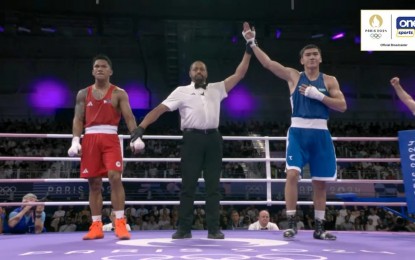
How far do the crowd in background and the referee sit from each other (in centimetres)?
478

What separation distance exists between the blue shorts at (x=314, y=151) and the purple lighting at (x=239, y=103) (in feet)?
42.9

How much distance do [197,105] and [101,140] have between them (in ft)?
2.64

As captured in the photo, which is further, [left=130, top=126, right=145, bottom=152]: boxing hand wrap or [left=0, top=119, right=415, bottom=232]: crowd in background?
[left=0, top=119, right=415, bottom=232]: crowd in background

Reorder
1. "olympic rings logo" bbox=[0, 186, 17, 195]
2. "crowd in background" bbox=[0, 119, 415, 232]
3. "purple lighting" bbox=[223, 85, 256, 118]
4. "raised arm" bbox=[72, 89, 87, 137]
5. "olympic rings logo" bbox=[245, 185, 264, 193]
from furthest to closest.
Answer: "purple lighting" bbox=[223, 85, 256, 118]
"olympic rings logo" bbox=[245, 185, 264, 193]
"olympic rings logo" bbox=[0, 186, 17, 195]
"crowd in background" bbox=[0, 119, 415, 232]
"raised arm" bbox=[72, 89, 87, 137]

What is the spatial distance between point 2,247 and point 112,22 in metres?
13.7

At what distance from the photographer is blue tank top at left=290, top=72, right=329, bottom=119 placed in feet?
12.0

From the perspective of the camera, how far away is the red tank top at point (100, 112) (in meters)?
3.69

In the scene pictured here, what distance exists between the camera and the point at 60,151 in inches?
557

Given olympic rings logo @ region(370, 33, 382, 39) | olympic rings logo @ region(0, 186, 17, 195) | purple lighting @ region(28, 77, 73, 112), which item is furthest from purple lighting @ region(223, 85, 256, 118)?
olympic rings logo @ region(0, 186, 17, 195)

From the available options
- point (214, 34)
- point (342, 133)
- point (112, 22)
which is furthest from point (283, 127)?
point (112, 22)

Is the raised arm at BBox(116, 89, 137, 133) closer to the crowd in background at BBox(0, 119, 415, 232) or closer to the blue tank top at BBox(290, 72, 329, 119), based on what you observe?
the blue tank top at BBox(290, 72, 329, 119)

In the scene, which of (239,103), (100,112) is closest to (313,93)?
(100,112)

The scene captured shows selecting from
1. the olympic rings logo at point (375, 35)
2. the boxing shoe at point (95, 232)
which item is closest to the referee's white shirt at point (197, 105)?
the boxing shoe at point (95, 232)

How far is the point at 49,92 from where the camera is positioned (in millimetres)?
16234
